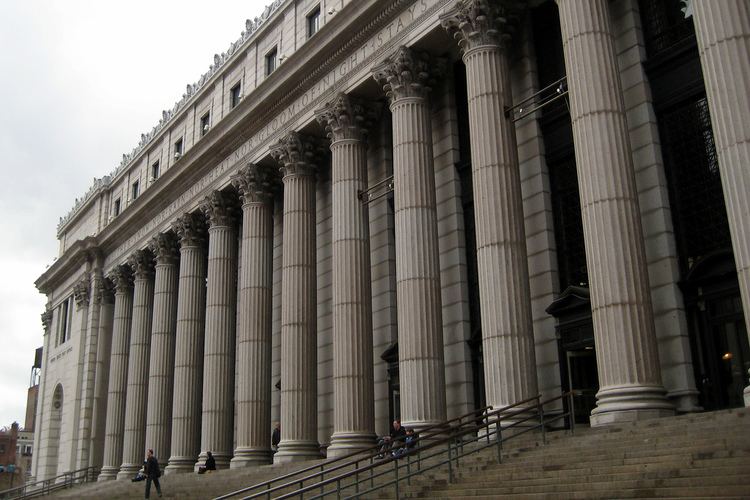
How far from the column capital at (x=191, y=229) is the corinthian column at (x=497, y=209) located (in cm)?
2005

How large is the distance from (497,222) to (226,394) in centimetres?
1771

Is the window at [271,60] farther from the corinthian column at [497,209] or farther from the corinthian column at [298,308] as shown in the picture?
the corinthian column at [497,209]

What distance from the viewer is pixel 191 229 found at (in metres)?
41.8

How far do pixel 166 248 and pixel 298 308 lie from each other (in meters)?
15.2

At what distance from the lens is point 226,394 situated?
119 feet

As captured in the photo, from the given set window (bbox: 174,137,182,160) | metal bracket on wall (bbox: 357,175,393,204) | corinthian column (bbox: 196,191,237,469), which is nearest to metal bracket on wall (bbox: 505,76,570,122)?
metal bracket on wall (bbox: 357,175,393,204)

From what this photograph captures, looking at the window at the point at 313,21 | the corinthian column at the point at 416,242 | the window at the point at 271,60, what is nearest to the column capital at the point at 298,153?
the window at the point at 313,21

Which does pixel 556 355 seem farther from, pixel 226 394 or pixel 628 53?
pixel 226 394

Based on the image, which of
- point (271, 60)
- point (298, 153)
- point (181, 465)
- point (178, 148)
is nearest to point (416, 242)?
point (298, 153)

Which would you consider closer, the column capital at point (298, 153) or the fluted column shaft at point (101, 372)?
the column capital at point (298, 153)

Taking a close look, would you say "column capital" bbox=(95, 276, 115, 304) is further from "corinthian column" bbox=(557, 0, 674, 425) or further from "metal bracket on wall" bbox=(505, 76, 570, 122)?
"corinthian column" bbox=(557, 0, 674, 425)

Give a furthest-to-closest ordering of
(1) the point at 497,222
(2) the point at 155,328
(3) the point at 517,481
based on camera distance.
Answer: (2) the point at 155,328
(1) the point at 497,222
(3) the point at 517,481

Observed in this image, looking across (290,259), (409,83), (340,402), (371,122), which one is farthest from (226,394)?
(409,83)

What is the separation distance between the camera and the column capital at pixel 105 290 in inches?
2048
